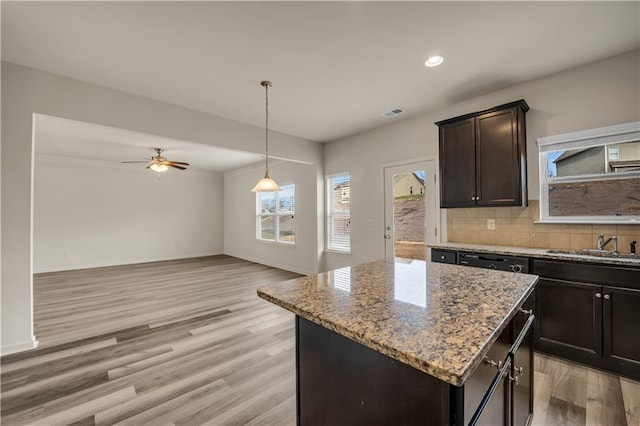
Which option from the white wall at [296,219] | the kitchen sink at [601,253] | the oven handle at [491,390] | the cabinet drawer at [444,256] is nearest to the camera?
the oven handle at [491,390]

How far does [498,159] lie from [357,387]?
2.93 m

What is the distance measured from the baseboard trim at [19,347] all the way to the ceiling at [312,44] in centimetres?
277

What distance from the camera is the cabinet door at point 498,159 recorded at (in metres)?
2.83

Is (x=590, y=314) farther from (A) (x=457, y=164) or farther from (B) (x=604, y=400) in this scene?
(A) (x=457, y=164)

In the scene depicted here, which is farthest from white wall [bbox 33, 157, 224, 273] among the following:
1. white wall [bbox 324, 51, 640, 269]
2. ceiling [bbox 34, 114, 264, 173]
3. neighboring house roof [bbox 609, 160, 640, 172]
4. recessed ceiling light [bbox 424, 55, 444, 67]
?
neighboring house roof [bbox 609, 160, 640, 172]

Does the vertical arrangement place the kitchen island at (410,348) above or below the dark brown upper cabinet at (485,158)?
below

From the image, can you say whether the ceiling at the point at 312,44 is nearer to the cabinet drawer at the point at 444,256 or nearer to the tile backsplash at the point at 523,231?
the tile backsplash at the point at 523,231

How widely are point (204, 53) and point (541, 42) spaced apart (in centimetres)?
301

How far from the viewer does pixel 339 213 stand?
5320 mm

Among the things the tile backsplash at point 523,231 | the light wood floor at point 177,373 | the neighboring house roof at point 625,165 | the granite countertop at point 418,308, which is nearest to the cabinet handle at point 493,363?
the granite countertop at point 418,308

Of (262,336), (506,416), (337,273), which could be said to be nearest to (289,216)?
(262,336)

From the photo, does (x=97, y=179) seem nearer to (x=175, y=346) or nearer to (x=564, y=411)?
(x=175, y=346)

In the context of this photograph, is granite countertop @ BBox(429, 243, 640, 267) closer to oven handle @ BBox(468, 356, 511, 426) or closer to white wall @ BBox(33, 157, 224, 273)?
oven handle @ BBox(468, 356, 511, 426)

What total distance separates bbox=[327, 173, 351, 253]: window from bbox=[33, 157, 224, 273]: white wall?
16.6ft
